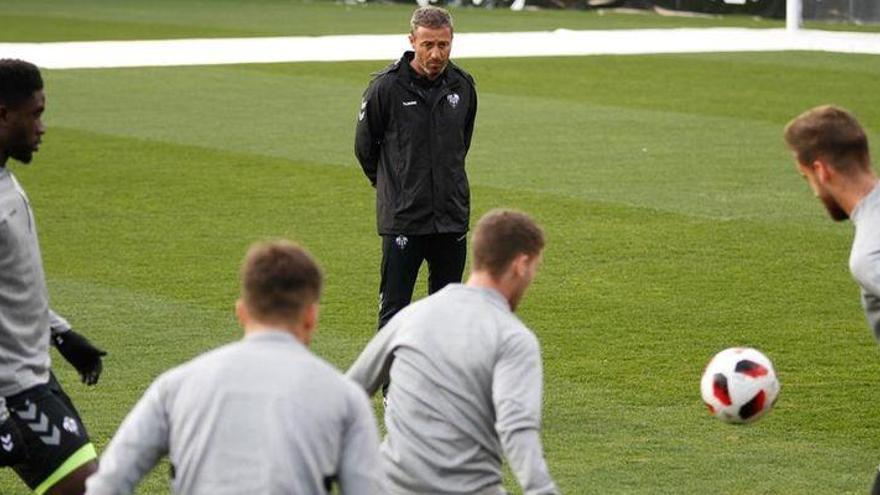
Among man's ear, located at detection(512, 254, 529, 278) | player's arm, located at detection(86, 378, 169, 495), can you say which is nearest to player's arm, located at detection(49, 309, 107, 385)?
man's ear, located at detection(512, 254, 529, 278)

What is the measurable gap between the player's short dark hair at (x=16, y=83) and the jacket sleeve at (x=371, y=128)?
3.21 m

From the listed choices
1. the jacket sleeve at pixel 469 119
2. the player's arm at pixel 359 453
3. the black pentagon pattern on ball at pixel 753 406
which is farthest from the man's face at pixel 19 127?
the jacket sleeve at pixel 469 119

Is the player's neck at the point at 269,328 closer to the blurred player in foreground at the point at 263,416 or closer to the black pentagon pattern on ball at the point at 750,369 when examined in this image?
the blurred player in foreground at the point at 263,416

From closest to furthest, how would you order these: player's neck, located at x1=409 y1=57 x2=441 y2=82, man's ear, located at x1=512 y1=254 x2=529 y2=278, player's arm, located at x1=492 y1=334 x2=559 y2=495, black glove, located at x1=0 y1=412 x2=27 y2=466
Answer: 1. player's arm, located at x1=492 y1=334 x2=559 y2=495
2. man's ear, located at x1=512 y1=254 x2=529 y2=278
3. black glove, located at x1=0 y1=412 x2=27 y2=466
4. player's neck, located at x1=409 y1=57 x2=441 y2=82

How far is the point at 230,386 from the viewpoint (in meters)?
4.77

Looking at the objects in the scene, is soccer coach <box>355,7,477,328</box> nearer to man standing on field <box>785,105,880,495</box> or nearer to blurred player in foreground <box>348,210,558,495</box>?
man standing on field <box>785,105,880,495</box>

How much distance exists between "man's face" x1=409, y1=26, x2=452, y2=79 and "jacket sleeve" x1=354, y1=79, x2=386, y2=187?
27 cm

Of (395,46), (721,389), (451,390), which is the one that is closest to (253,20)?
(395,46)

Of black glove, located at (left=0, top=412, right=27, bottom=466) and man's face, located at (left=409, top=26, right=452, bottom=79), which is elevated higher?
man's face, located at (left=409, top=26, right=452, bottom=79)

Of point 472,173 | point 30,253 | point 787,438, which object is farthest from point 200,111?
point 30,253

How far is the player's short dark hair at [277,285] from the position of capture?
15.9ft

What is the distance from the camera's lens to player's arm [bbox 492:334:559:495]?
17.7ft

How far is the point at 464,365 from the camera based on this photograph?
5.70m

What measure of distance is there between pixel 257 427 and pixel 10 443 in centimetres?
211
